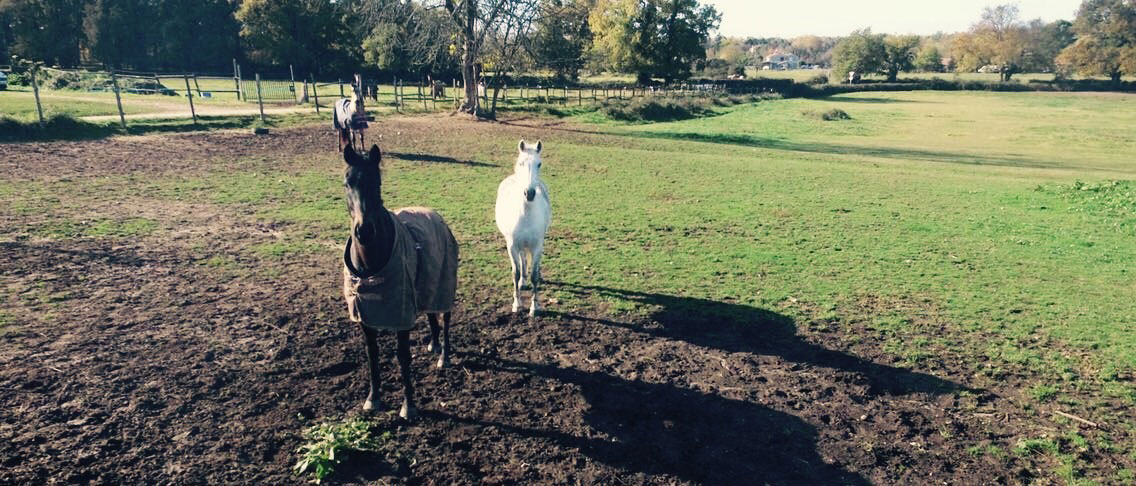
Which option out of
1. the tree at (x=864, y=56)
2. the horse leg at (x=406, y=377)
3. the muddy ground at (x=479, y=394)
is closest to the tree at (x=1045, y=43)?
the tree at (x=864, y=56)

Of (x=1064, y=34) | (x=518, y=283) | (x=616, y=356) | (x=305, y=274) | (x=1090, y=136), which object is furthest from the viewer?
(x=1064, y=34)

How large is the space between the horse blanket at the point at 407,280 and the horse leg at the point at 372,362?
22 cm

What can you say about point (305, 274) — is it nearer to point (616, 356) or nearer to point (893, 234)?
point (616, 356)

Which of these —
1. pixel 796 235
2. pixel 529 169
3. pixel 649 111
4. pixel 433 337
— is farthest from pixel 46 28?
pixel 796 235

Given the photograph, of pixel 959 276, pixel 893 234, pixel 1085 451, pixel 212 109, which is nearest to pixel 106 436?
pixel 1085 451

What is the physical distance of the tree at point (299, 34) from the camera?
188ft

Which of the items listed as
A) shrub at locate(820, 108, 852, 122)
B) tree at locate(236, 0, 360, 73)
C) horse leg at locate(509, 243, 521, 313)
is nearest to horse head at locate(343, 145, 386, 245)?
horse leg at locate(509, 243, 521, 313)

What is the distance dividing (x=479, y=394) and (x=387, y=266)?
185 centimetres

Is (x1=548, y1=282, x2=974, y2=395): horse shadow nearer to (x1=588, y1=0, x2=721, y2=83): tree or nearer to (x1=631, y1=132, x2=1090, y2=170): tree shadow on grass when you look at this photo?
(x1=631, y1=132, x2=1090, y2=170): tree shadow on grass

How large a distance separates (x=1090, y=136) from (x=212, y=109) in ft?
170

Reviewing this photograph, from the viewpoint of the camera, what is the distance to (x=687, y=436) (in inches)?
222

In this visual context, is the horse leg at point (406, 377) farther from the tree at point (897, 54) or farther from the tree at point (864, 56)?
the tree at point (864, 56)

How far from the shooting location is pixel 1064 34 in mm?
123125

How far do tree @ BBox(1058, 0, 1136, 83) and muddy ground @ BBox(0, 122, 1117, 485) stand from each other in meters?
113
